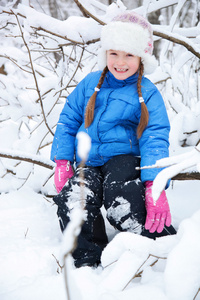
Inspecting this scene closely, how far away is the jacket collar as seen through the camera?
1727 mm

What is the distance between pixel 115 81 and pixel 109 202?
0.78 meters

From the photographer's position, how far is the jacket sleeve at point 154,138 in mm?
1546

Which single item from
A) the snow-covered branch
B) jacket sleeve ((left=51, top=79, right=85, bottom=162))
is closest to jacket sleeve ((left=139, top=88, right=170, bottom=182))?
jacket sleeve ((left=51, top=79, right=85, bottom=162))

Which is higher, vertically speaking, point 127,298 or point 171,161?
point 171,161

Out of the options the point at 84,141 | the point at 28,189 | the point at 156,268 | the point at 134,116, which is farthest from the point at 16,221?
the point at 84,141

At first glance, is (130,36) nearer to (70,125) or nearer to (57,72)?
(70,125)

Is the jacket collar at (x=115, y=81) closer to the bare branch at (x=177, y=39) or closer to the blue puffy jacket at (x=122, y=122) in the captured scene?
the blue puffy jacket at (x=122, y=122)

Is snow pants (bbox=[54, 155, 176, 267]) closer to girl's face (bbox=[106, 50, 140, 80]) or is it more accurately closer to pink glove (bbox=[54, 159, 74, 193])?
pink glove (bbox=[54, 159, 74, 193])

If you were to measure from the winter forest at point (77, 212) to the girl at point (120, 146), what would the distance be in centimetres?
16

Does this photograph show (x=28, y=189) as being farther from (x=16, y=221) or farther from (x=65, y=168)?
(x=65, y=168)

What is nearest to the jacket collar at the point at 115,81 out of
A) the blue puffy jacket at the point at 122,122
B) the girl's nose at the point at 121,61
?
the blue puffy jacket at the point at 122,122

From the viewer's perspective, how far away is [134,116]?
5.64 ft

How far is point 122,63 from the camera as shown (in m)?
1.65

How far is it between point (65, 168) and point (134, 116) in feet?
1.89
